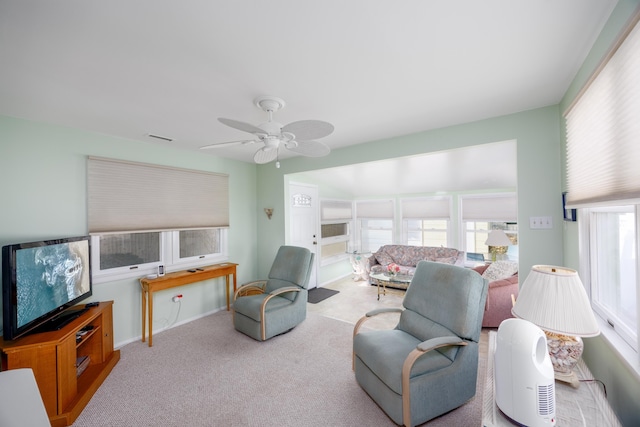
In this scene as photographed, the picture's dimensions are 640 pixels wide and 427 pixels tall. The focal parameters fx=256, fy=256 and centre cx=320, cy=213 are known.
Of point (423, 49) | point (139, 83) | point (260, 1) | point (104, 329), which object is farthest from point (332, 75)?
point (104, 329)

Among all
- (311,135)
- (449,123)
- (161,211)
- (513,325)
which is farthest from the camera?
(161,211)

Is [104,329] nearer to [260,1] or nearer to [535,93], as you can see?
[260,1]

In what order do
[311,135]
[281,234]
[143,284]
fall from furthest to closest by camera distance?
[281,234] < [143,284] < [311,135]

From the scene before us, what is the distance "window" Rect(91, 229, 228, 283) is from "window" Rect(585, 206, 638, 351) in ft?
13.8

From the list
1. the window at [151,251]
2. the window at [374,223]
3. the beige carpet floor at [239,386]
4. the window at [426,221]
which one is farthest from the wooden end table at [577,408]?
the window at [374,223]

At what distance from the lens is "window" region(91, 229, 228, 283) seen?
2977 millimetres

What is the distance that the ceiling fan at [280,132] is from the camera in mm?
1727

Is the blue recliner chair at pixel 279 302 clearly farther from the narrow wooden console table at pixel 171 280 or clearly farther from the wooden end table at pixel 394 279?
the wooden end table at pixel 394 279

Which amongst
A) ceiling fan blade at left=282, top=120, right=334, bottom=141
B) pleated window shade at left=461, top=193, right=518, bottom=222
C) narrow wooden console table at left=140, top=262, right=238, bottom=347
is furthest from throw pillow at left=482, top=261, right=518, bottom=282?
narrow wooden console table at left=140, top=262, right=238, bottom=347

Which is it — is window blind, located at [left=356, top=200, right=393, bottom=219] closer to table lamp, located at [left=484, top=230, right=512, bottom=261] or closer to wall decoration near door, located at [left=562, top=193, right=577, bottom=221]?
table lamp, located at [left=484, top=230, right=512, bottom=261]

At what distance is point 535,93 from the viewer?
208 centimetres

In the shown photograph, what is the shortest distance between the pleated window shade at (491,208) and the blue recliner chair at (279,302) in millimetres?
3691

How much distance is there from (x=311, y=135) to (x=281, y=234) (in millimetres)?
2738

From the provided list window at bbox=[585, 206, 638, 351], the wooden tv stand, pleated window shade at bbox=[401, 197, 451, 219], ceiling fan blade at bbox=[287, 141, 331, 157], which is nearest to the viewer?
window at bbox=[585, 206, 638, 351]
